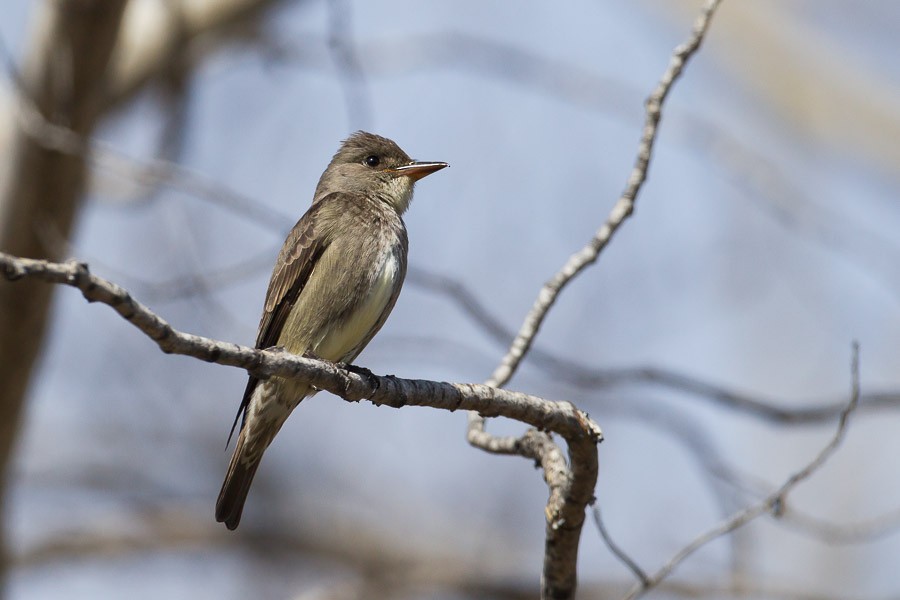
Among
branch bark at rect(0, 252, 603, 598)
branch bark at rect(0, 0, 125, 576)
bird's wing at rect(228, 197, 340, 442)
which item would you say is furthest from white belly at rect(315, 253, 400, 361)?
branch bark at rect(0, 0, 125, 576)

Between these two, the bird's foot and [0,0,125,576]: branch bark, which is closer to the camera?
the bird's foot

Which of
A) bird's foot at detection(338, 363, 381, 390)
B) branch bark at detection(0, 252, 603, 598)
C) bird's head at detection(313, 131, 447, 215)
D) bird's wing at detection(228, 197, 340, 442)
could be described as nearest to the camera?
branch bark at detection(0, 252, 603, 598)

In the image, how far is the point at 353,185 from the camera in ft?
A: 19.2

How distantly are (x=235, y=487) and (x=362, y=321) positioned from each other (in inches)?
37.4

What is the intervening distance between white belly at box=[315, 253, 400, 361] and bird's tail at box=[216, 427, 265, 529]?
1.70 ft

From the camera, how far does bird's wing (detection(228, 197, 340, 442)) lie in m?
5.04

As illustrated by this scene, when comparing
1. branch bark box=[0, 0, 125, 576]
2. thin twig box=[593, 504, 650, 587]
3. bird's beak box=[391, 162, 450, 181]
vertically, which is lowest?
thin twig box=[593, 504, 650, 587]

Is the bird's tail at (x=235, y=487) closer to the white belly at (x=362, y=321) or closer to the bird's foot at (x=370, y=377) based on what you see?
the white belly at (x=362, y=321)

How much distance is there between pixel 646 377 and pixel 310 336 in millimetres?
1536

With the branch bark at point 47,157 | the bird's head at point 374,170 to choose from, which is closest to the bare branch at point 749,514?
the bird's head at point 374,170

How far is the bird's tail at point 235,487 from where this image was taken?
15.9 feet

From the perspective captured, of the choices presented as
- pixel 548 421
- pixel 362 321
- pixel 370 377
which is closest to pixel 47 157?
pixel 362 321

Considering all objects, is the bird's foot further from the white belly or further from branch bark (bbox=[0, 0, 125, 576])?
branch bark (bbox=[0, 0, 125, 576])

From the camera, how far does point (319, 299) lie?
4891 mm
